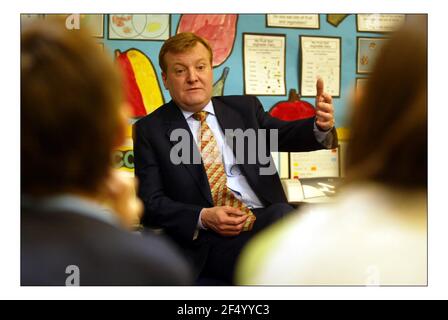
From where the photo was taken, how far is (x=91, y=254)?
241cm

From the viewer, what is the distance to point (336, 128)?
269 cm

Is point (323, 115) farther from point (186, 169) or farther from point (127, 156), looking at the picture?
point (127, 156)

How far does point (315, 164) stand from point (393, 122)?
2.05 ft

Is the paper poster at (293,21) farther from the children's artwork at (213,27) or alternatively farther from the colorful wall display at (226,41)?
the children's artwork at (213,27)

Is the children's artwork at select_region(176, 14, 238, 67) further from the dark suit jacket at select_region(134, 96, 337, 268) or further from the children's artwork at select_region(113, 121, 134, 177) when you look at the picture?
the children's artwork at select_region(113, 121, 134, 177)

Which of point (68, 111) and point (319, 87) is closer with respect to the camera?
point (68, 111)

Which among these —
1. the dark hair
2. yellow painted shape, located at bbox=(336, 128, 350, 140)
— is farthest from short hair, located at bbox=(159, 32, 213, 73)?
the dark hair

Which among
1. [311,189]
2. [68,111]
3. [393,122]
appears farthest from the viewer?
[311,189]

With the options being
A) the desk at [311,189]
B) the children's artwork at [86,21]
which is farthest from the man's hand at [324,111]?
the children's artwork at [86,21]

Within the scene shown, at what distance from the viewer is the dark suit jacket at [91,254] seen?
2.22 metres

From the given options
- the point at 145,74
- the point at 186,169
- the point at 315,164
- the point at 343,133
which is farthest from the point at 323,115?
the point at 145,74

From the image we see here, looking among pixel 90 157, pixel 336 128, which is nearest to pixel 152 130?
pixel 90 157

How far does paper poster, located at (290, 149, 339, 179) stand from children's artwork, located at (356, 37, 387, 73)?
405mm

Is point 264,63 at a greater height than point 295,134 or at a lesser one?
greater
